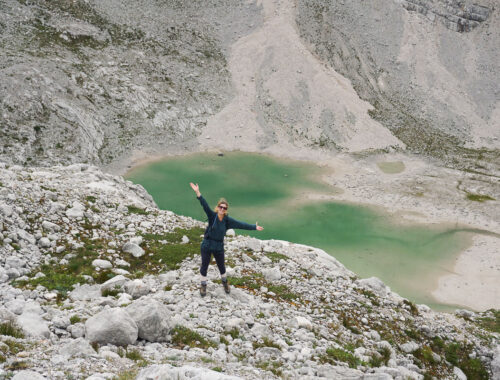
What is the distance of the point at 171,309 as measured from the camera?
12.7 meters

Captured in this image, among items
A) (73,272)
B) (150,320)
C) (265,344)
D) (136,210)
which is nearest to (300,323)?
(265,344)

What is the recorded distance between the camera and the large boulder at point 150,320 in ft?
34.1

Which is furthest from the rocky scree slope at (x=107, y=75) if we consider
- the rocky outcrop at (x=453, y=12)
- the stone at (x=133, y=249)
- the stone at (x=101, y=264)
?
the rocky outcrop at (x=453, y=12)

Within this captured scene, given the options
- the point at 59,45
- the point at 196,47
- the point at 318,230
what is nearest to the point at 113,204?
the point at 318,230

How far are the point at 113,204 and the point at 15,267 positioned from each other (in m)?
8.86

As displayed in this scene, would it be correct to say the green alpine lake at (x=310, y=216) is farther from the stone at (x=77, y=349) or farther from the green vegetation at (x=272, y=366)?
the stone at (x=77, y=349)

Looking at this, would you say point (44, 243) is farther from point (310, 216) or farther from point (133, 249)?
point (310, 216)

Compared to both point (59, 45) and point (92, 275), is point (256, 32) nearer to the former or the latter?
point (59, 45)

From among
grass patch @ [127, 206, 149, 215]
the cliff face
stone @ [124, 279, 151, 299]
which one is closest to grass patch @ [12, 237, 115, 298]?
stone @ [124, 279, 151, 299]

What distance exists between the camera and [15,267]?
1434cm

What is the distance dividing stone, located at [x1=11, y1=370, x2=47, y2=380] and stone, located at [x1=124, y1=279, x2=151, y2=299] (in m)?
6.42

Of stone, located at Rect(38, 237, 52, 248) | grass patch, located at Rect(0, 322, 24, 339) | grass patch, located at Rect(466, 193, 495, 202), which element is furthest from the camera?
grass patch, located at Rect(466, 193, 495, 202)

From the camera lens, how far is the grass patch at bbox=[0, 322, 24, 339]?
8680 millimetres

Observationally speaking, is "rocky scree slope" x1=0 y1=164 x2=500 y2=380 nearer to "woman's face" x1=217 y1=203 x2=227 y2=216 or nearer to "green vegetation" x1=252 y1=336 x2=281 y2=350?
"green vegetation" x1=252 y1=336 x2=281 y2=350
